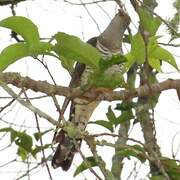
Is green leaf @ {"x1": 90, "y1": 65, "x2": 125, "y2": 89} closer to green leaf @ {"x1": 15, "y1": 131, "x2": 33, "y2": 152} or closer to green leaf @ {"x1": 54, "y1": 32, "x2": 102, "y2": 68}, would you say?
green leaf @ {"x1": 54, "y1": 32, "x2": 102, "y2": 68}

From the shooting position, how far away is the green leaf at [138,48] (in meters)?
1.08

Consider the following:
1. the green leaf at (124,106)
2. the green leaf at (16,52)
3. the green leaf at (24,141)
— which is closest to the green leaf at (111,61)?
the green leaf at (16,52)

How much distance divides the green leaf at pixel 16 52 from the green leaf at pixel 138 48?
0.66 feet

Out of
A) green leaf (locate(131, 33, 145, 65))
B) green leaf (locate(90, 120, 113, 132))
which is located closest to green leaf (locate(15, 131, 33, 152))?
green leaf (locate(90, 120, 113, 132))

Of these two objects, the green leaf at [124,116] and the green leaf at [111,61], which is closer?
the green leaf at [111,61]

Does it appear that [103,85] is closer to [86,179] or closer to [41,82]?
[41,82]

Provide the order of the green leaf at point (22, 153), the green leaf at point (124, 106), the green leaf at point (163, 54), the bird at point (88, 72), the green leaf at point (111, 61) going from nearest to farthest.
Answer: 1. the green leaf at point (111, 61)
2. the green leaf at point (163, 54)
3. the green leaf at point (124, 106)
4. the green leaf at point (22, 153)
5. the bird at point (88, 72)

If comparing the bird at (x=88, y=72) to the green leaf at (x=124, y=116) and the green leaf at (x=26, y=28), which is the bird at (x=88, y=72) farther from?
the green leaf at (x=26, y=28)

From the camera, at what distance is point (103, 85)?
41.4 inches

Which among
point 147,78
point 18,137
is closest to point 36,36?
point 147,78

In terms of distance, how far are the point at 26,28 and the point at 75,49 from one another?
4.7 inches

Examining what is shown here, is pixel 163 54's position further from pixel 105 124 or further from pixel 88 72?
pixel 88 72

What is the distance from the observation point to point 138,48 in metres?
1.10

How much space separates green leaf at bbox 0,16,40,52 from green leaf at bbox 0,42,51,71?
13mm
